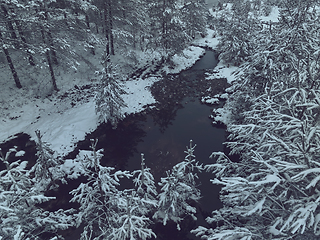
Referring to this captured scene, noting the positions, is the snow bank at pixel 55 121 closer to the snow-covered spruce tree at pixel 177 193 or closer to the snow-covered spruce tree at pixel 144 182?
the snow-covered spruce tree at pixel 144 182

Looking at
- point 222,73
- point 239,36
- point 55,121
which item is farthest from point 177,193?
point 239,36

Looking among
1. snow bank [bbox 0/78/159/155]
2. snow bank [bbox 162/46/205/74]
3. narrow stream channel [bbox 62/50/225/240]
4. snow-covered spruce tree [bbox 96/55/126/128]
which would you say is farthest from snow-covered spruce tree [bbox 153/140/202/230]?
snow bank [bbox 162/46/205/74]

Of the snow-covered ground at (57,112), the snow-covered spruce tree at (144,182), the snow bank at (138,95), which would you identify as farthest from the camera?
the snow bank at (138,95)

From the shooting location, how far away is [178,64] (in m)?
28.1

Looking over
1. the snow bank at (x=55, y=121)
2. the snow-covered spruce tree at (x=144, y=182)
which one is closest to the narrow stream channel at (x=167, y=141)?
the snow bank at (x=55, y=121)

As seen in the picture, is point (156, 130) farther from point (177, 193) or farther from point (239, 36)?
point (239, 36)

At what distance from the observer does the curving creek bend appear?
12.2m

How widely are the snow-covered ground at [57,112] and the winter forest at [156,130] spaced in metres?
0.12

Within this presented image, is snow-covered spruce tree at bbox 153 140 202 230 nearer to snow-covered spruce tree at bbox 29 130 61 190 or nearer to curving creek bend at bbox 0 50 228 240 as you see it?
curving creek bend at bbox 0 50 228 240

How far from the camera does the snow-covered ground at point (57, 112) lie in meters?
16.0

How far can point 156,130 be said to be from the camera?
18.1 metres

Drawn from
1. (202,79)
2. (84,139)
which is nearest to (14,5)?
(84,139)

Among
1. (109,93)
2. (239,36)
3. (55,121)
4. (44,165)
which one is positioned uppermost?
(239,36)

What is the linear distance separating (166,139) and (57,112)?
31.5 feet
